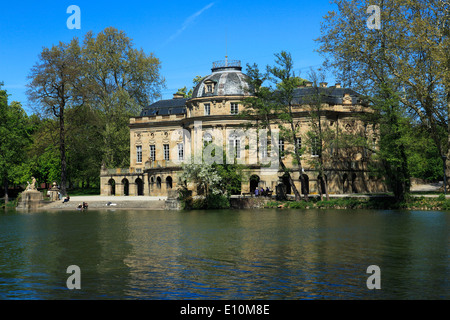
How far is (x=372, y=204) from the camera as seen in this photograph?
155 feet

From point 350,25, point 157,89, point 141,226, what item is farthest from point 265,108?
point 157,89

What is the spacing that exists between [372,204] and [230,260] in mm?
29829

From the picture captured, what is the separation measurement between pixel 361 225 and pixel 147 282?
18663 mm

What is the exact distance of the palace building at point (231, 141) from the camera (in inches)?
2397

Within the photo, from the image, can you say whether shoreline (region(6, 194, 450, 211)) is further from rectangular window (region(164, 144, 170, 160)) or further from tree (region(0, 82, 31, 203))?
rectangular window (region(164, 144, 170, 160))

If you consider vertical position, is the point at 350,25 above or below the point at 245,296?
above

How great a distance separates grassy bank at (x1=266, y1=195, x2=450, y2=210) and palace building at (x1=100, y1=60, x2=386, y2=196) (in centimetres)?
672

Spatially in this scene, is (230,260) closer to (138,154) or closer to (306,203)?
(306,203)

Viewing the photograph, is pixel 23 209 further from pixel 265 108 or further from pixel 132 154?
pixel 265 108

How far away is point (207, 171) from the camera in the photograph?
175 feet

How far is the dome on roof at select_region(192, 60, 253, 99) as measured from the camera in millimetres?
64875

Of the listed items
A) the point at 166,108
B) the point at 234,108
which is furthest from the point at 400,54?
the point at 166,108

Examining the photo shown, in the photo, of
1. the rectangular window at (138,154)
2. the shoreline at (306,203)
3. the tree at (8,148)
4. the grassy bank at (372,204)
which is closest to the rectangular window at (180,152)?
the rectangular window at (138,154)
